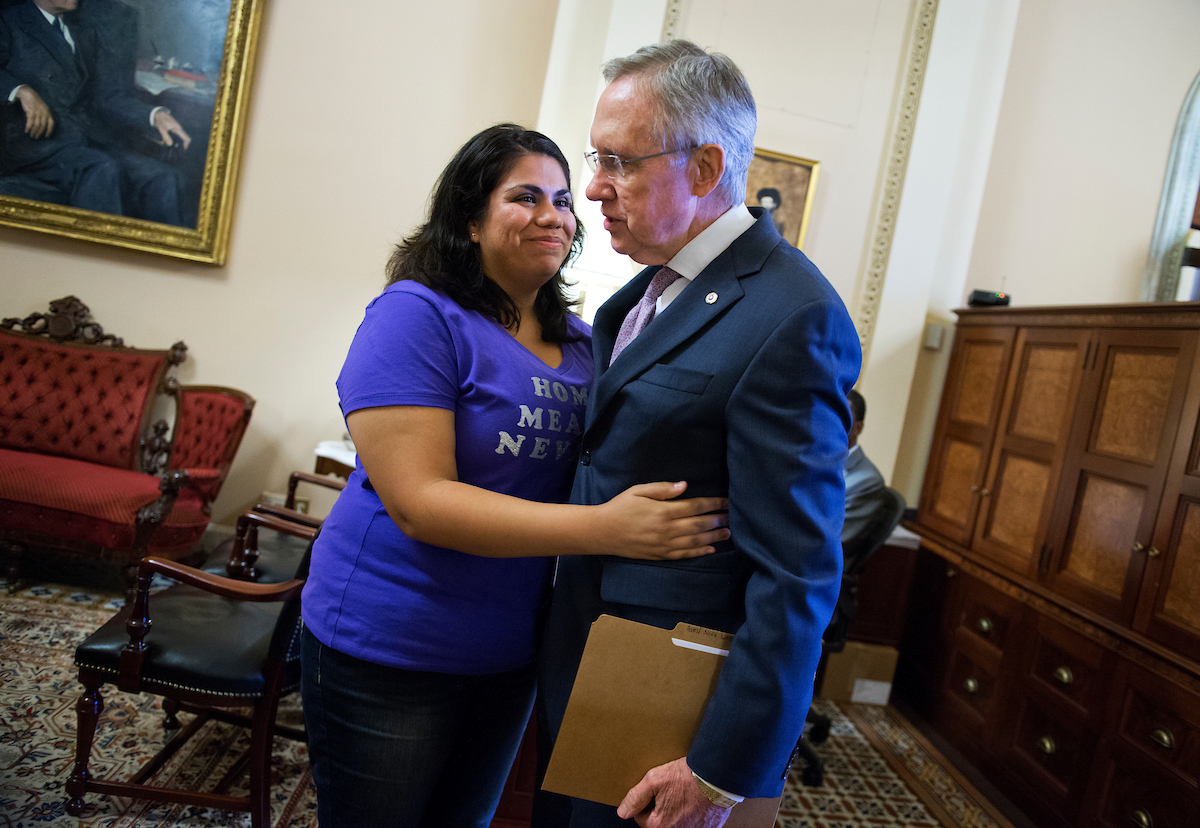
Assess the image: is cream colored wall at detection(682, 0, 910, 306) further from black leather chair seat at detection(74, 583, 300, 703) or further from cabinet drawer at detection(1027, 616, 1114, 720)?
black leather chair seat at detection(74, 583, 300, 703)

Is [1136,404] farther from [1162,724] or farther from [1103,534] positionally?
[1162,724]

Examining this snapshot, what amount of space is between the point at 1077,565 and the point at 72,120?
17.2 feet

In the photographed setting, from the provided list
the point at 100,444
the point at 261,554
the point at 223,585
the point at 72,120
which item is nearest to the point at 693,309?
the point at 223,585

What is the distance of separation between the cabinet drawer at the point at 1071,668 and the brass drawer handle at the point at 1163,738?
0.23 meters

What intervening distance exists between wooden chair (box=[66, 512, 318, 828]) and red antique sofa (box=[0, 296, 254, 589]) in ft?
4.89

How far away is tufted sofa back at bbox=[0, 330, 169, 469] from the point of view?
12.3 ft

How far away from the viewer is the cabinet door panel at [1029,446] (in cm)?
326

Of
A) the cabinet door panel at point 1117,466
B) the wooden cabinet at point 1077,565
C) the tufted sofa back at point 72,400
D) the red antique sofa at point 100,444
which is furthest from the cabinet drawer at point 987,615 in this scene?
the tufted sofa back at point 72,400

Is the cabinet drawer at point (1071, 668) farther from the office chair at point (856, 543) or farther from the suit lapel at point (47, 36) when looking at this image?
the suit lapel at point (47, 36)

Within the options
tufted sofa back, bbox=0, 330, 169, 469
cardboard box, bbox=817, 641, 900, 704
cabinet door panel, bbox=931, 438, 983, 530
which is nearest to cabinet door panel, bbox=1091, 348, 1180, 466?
cabinet door panel, bbox=931, 438, 983, 530

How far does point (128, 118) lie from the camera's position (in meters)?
3.92

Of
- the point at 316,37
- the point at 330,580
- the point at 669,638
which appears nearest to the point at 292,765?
the point at 330,580

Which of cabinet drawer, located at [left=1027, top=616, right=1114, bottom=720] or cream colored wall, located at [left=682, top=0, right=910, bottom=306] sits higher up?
cream colored wall, located at [left=682, top=0, right=910, bottom=306]

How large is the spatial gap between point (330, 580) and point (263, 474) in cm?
341
